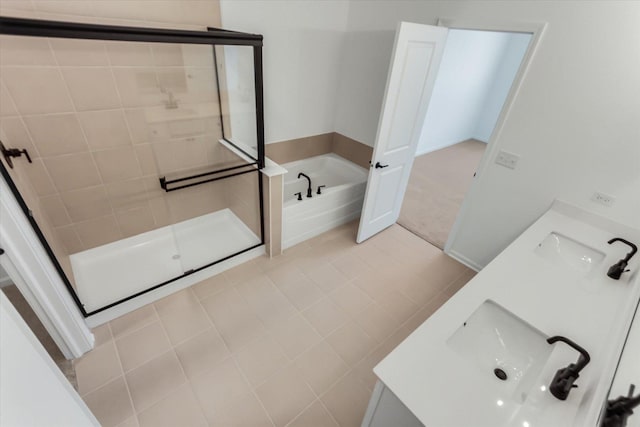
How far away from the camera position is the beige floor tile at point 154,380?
1620 millimetres

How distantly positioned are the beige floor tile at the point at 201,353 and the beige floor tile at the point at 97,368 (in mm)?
354

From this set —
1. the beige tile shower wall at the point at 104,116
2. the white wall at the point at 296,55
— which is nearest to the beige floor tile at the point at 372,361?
the beige tile shower wall at the point at 104,116

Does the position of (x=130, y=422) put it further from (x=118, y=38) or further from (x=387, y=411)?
(x=118, y=38)

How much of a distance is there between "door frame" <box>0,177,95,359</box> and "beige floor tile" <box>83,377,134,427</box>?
0.31 m

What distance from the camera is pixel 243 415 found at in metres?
1.58

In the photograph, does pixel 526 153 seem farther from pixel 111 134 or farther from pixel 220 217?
pixel 111 134

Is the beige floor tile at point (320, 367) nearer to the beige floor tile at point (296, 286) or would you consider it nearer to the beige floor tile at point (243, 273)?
the beige floor tile at point (296, 286)

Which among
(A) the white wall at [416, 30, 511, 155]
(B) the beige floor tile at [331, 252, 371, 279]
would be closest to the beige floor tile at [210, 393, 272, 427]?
(B) the beige floor tile at [331, 252, 371, 279]

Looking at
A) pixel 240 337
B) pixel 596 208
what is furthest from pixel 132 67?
pixel 596 208

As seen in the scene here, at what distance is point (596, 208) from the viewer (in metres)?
1.96

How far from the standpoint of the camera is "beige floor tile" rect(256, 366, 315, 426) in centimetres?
160

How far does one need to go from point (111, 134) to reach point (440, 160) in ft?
15.5

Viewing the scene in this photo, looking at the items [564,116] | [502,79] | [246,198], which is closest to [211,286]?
[246,198]

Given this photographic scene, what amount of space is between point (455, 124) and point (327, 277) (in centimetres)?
452
